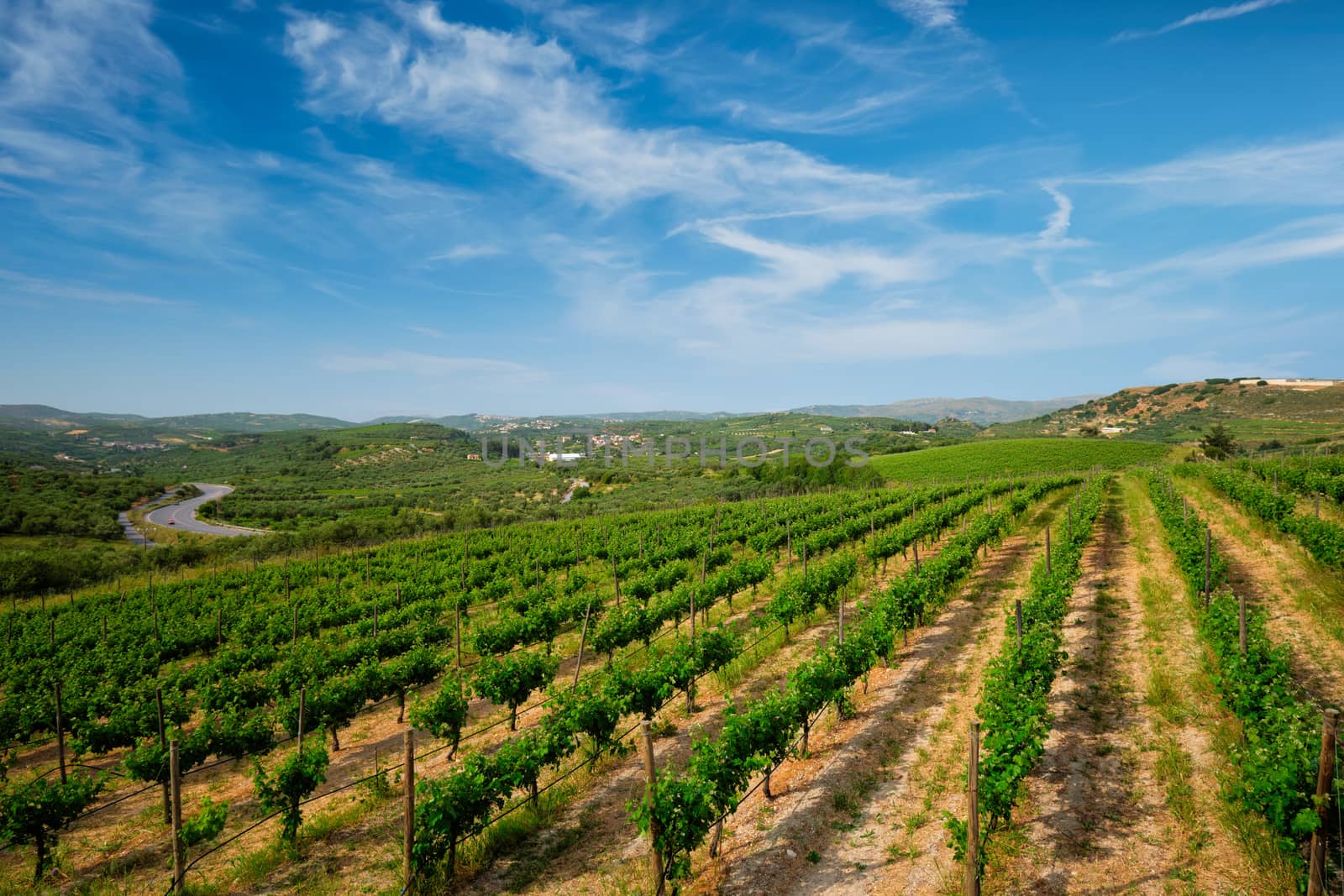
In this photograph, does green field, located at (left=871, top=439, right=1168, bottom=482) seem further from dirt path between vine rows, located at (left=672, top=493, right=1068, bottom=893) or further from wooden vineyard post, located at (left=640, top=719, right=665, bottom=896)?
wooden vineyard post, located at (left=640, top=719, right=665, bottom=896)

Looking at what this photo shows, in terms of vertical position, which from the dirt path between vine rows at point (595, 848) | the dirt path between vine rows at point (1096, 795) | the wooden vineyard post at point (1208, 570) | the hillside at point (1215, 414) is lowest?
the dirt path between vine rows at point (595, 848)

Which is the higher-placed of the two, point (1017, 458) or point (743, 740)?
point (1017, 458)

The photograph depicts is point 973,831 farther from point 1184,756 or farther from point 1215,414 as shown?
point 1215,414

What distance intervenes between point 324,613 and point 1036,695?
22.5m

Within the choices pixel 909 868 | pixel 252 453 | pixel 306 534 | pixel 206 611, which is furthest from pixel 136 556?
pixel 252 453

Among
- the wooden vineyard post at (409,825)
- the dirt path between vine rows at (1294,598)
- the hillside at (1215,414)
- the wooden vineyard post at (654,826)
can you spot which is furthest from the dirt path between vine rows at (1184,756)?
the hillside at (1215,414)

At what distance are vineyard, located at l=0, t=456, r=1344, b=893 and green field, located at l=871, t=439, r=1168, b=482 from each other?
44.4m

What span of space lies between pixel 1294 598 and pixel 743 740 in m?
15.9

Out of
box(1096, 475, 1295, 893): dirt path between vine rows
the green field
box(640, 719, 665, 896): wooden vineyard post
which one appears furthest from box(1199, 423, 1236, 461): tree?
box(640, 719, 665, 896): wooden vineyard post

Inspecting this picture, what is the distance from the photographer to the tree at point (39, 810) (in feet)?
23.2

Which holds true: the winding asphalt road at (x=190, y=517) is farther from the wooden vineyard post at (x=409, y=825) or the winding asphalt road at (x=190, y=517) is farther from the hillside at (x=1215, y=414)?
the hillside at (x=1215, y=414)

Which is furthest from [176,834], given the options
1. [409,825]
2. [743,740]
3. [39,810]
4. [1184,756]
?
[1184,756]

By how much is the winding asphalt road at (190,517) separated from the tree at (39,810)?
6599cm

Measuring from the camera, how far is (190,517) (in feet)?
251
